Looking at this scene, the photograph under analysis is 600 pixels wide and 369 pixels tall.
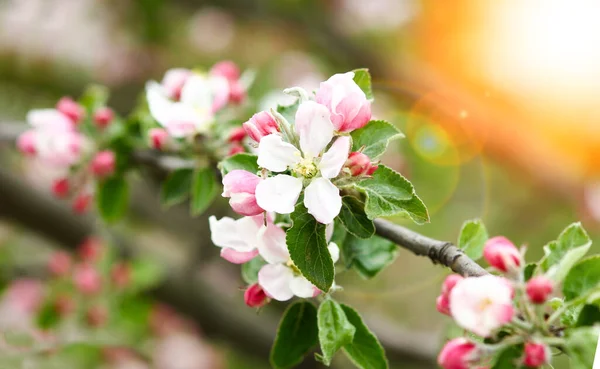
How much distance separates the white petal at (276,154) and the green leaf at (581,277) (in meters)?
0.20

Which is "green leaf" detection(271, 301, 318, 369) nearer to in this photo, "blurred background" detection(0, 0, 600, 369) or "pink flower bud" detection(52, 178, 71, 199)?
"pink flower bud" detection(52, 178, 71, 199)

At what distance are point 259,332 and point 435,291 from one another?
0.91 metres

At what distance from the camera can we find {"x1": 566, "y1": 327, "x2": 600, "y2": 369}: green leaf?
14.8 inches

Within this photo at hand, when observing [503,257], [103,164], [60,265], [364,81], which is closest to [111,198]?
[103,164]

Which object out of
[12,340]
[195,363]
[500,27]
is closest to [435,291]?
[195,363]

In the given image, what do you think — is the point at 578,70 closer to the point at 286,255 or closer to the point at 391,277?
the point at 391,277

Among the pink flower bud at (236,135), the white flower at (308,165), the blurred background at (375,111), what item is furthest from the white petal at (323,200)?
the blurred background at (375,111)

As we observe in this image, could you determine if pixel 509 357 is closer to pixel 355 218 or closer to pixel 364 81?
pixel 355 218

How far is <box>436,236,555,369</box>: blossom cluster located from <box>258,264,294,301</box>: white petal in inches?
5.6

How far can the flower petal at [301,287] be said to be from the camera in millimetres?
513

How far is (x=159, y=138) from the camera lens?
708 mm

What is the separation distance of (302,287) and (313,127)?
0.43ft

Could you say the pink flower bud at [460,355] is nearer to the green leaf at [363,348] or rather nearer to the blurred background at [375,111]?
the green leaf at [363,348]

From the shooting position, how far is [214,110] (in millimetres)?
723
